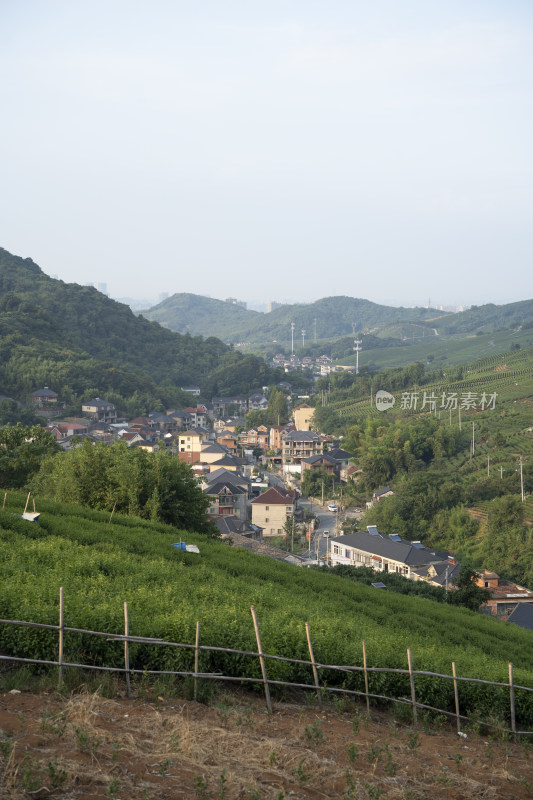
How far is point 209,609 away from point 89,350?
59.3 m

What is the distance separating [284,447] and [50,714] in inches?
1377

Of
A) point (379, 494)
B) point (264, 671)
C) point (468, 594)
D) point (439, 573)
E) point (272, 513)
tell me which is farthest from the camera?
point (379, 494)

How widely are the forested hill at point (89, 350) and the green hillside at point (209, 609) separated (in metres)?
40.0

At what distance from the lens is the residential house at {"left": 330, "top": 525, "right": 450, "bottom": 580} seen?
2020cm

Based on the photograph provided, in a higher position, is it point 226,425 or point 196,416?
point 196,416

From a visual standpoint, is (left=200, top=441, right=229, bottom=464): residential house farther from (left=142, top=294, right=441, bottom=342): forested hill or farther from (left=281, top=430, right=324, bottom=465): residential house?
(left=142, top=294, right=441, bottom=342): forested hill

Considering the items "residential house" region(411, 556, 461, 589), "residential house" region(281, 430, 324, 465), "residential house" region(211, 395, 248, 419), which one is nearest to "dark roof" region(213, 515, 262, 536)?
"residential house" region(411, 556, 461, 589)

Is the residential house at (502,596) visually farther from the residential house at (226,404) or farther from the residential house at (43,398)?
the residential house at (226,404)

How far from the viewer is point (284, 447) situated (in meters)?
39.0

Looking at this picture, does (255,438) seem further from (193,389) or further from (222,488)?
(193,389)

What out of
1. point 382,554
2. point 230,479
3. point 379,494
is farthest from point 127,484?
point 379,494

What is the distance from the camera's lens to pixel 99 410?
4688 centimetres

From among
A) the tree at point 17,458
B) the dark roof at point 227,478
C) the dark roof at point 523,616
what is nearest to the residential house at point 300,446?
the dark roof at point 227,478

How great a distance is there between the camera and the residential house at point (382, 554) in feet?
66.3
